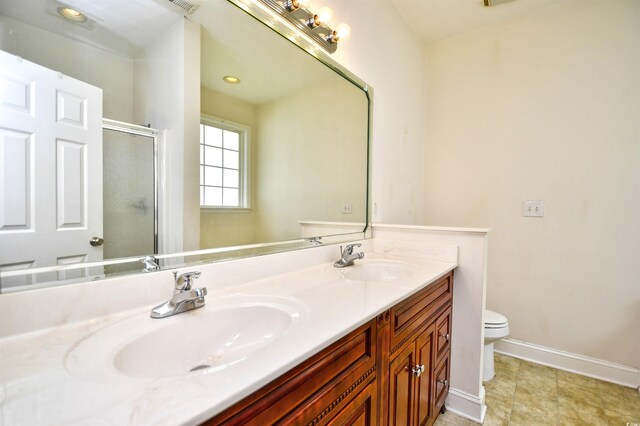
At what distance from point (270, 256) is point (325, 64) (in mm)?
1074

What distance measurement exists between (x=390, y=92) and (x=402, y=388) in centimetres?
186

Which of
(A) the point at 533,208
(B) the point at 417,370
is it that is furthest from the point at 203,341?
(A) the point at 533,208

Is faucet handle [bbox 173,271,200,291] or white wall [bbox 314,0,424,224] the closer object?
faucet handle [bbox 173,271,200,291]

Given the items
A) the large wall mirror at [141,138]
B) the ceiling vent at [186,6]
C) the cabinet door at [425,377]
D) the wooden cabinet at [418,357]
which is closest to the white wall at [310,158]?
the large wall mirror at [141,138]

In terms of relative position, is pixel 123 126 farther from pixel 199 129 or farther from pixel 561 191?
pixel 561 191

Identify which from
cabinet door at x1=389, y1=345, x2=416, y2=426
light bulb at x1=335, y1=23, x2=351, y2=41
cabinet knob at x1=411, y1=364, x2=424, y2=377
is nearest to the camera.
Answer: cabinet door at x1=389, y1=345, x2=416, y2=426

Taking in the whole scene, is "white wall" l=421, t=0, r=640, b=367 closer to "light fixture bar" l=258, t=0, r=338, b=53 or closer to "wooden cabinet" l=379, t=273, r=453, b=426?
"wooden cabinet" l=379, t=273, r=453, b=426

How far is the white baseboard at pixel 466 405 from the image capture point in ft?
4.95

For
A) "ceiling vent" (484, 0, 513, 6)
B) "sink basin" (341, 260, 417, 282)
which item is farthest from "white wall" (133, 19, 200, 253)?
"ceiling vent" (484, 0, 513, 6)

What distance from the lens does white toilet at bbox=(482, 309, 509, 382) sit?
1797 millimetres

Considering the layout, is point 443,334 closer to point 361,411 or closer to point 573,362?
point 361,411

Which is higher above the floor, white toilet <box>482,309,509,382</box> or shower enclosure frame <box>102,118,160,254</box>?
shower enclosure frame <box>102,118,160,254</box>

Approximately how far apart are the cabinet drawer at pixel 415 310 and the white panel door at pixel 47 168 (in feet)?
3.05

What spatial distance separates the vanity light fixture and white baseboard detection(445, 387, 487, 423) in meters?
2.02
